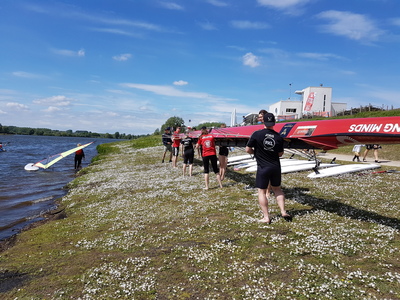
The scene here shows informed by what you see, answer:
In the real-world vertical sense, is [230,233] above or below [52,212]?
above

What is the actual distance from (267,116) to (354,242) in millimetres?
4150

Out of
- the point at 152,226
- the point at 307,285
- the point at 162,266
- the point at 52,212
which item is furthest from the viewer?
the point at 52,212

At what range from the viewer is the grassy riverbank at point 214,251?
513 centimetres

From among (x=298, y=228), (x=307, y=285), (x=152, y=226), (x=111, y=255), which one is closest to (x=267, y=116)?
(x=298, y=228)

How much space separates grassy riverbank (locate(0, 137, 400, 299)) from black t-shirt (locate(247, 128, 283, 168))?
2056 mm

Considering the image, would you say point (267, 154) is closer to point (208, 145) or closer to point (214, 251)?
point (214, 251)

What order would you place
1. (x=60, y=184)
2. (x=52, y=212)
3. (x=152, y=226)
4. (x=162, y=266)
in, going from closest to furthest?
(x=162, y=266), (x=152, y=226), (x=52, y=212), (x=60, y=184)

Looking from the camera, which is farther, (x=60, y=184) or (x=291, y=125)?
(x=60, y=184)

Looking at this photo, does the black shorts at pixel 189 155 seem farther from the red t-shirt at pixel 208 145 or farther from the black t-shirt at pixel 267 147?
the black t-shirt at pixel 267 147

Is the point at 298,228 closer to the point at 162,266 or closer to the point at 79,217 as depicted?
the point at 162,266

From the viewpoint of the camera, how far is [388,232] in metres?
7.57

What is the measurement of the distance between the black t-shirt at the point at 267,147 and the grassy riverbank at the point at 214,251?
6.74ft

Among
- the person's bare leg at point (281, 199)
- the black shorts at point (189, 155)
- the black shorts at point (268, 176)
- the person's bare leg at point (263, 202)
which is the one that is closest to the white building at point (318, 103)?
the black shorts at point (189, 155)

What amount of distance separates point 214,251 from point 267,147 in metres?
3.34
